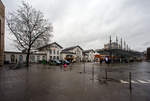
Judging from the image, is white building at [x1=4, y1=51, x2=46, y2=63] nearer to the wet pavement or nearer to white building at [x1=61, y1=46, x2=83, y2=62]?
white building at [x1=61, y1=46, x2=83, y2=62]

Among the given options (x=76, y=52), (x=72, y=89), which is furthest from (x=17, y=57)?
(x=72, y=89)

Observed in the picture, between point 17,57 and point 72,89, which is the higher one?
point 17,57

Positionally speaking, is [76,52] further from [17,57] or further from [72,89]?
[72,89]

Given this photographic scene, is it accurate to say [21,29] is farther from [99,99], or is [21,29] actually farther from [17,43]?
[99,99]

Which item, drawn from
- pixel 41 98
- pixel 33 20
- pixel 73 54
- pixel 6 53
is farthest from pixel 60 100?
pixel 73 54

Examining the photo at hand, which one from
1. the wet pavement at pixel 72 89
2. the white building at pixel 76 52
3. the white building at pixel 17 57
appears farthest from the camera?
the white building at pixel 76 52

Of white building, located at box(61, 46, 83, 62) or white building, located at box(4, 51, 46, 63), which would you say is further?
white building, located at box(61, 46, 83, 62)

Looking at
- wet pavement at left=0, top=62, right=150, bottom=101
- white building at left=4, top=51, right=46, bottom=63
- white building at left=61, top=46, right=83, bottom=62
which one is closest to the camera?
wet pavement at left=0, top=62, right=150, bottom=101

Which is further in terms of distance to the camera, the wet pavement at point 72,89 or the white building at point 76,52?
the white building at point 76,52

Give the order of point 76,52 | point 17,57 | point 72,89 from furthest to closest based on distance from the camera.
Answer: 1. point 76,52
2. point 17,57
3. point 72,89

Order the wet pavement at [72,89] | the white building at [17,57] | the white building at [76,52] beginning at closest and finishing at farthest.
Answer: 1. the wet pavement at [72,89]
2. the white building at [17,57]
3. the white building at [76,52]

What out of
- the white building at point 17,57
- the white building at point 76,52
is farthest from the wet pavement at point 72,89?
the white building at point 76,52

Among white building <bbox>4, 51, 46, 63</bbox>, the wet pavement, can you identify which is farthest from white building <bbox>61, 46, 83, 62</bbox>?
the wet pavement

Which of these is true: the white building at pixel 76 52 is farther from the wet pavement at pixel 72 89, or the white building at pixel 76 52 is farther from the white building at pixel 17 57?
the wet pavement at pixel 72 89
